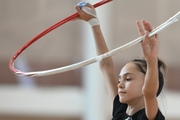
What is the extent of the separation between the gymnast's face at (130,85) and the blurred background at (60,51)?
1.41 meters

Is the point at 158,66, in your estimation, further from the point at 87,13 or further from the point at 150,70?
the point at 87,13

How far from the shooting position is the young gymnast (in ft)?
3.16

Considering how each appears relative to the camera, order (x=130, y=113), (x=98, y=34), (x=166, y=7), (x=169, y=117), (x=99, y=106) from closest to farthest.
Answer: (x=130, y=113), (x=98, y=34), (x=99, y=106), (x=169, y=117), (x=166, y=7)

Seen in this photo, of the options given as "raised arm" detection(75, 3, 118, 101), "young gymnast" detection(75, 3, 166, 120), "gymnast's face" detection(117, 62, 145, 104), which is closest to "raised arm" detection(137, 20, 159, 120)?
"young gymnast" detection(75, 3, 166, 120)

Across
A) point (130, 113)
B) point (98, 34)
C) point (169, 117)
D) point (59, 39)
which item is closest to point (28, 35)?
point (59, 39)

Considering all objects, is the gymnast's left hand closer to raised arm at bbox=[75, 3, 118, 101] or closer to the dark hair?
the dark hair

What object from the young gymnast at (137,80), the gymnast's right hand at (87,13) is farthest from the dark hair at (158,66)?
the gymnast's right hand at (87,13)

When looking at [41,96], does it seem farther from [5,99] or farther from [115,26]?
[115,26]

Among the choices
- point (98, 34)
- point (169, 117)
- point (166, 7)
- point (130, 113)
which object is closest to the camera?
point (130, 113)

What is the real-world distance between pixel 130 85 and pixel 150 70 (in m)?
0.14

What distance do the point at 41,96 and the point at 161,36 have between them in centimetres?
96

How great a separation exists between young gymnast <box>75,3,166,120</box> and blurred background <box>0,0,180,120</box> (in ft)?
3.98

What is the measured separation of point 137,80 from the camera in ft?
3.63

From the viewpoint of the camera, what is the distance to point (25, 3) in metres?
2.68
